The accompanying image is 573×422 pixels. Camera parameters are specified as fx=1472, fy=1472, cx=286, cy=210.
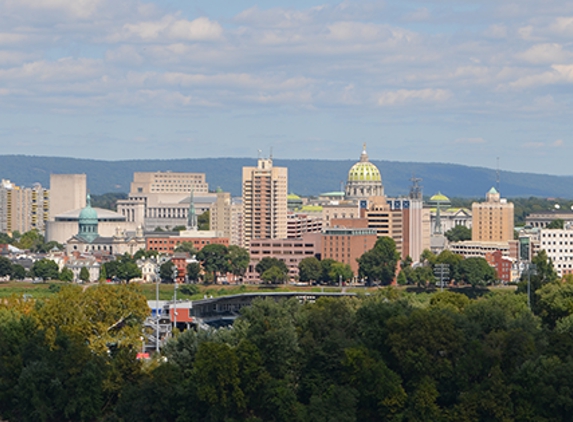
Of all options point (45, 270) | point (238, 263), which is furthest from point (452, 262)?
point (45, 270)

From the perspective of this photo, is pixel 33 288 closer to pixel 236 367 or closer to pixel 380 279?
pixel 380 279

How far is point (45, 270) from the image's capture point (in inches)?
7525

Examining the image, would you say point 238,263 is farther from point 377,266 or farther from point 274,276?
point 377,266

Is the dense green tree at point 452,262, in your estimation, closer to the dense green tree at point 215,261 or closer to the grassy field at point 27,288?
the dense green tree at point 215,261

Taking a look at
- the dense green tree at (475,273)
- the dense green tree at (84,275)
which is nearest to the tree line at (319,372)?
the dense green tree at (475,273)

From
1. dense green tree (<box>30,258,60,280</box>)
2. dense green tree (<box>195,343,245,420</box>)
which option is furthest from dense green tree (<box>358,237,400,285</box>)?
dense green tree (<box>195,343,245,420</box>)

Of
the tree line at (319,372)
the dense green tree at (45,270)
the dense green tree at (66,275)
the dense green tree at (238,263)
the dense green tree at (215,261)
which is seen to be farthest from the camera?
the dense green tree at (215,261)

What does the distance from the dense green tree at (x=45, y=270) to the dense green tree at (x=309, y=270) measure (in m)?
32.2

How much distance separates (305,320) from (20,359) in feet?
51.9

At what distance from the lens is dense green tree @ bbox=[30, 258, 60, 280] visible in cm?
19075

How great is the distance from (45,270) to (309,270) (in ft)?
113

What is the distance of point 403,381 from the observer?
74.3 m

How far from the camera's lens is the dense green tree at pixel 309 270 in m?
189

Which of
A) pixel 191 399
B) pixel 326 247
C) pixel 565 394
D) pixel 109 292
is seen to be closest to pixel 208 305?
pixel 109 292
